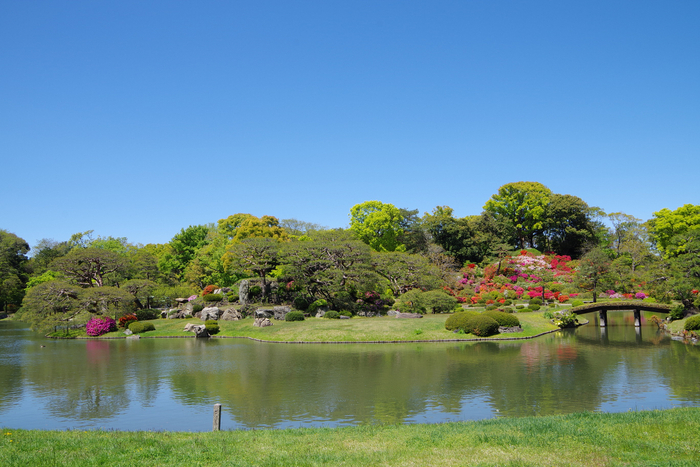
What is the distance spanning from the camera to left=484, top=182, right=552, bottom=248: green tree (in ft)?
274

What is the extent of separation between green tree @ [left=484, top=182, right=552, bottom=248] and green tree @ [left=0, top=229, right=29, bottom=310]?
280ft

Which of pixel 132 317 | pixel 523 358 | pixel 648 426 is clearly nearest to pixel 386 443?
pixel 648 426

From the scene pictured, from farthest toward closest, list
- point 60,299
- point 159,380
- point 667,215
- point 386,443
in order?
point 667,215 < point 60,299 < point 159,380 < point 386,443

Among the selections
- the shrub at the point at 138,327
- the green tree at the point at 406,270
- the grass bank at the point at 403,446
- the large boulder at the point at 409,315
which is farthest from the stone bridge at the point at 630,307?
the shrub at the point at 138,327

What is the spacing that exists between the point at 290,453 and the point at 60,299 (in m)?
49.2

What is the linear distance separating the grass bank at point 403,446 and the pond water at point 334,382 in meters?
4.48

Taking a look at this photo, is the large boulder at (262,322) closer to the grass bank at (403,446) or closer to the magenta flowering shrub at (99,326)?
the magenta flowering shrub at (99,326)

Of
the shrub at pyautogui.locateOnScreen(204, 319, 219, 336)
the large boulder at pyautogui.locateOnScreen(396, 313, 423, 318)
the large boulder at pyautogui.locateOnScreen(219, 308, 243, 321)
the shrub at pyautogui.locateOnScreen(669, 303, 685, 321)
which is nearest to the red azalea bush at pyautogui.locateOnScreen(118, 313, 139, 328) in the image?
the shrub at pyautogui.locateOnScreen(204, 319, 219, 336)

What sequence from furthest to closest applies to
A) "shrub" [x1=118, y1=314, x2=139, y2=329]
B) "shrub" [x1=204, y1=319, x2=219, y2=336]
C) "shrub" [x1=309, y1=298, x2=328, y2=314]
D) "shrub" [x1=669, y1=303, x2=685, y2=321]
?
1. "shrub" [x1=309, y1=298, x2=328, y2=314]
2. "shrub" [x1=118, y1=314, x2=139, y2=329]
3. "shrub" [x1=204, y1=319, x2=219, y2=336]
4. "shrub" [x1=669, y1=303, x2=685, y2=321]

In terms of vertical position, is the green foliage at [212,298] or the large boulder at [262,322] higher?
the green foliage at [212,298]

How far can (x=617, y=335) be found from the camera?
45125mm

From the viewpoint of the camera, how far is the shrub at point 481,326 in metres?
41.1

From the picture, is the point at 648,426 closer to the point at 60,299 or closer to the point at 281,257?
the point at 281,257

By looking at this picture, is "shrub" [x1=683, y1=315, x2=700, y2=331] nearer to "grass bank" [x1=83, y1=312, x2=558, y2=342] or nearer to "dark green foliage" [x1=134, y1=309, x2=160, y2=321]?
"grass bank" [x1=83, y1=312, x2=558, y2=342]
